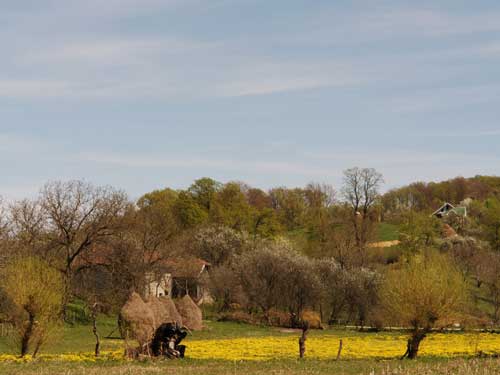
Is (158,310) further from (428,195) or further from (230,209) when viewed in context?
(428,195)

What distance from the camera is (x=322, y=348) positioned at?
47.1 meters

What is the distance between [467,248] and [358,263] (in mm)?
20195

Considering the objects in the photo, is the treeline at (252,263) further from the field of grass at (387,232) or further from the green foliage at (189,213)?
the field of grass at (387,232)

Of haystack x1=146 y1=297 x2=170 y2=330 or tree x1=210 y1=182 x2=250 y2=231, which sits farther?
tree x1=210 y1=182 x2=250 y2=231

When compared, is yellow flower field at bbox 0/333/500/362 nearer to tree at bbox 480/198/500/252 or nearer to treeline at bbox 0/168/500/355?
treeline at bbox 0/168/500/355

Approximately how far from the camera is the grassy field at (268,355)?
101 feet

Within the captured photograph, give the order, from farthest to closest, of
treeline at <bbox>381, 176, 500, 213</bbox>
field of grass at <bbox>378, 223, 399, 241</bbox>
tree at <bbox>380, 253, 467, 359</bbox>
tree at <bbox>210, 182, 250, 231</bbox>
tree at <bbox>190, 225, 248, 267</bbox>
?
treeline at <bbox>381, 176, 500, 213</bbox>, field of grass at <bbox>378, 223, 399, 241</bbox>, tree at <bbox>210, 182, 250, 231</bbox>, tree at <bbox>190, 225, 248, 267</bbox>, tree at <bbox>380, 253, 467, 359</bbox>

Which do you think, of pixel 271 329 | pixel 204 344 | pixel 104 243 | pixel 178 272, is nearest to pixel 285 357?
pixel 204 344

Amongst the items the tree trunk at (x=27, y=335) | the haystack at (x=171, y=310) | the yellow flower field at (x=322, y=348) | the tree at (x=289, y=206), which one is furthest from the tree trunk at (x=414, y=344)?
the tree at (x=289, y=206)

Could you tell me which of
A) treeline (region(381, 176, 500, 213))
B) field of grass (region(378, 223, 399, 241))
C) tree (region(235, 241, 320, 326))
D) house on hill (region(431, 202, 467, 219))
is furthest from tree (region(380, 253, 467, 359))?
treeline (region(381, 176, 500, 213))

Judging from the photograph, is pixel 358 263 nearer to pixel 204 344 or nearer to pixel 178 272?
pixel 178 272

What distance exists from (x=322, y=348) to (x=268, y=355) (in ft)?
23.3

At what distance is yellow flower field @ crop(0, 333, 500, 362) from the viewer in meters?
38.7

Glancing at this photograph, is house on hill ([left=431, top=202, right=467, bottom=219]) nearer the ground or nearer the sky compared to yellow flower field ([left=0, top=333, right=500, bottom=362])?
nearer the sky
